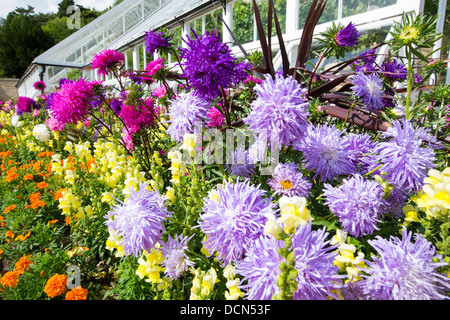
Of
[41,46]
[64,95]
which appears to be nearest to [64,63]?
[64,95]

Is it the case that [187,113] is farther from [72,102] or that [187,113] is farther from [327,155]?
[72,102]

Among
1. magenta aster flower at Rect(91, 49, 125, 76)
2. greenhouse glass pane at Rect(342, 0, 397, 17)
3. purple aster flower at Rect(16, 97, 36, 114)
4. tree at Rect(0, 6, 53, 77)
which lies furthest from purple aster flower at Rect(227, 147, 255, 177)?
tree at Rect(0, 6, 53, 77)

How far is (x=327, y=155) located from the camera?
923 mm

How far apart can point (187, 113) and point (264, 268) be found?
0.66m

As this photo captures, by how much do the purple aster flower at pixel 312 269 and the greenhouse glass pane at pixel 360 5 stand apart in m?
3.48

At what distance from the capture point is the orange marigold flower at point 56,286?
1.34 m

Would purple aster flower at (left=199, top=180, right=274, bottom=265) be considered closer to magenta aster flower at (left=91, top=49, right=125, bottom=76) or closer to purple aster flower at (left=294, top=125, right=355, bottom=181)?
purple aster flower at (left=294, top=125, right=355, bottom=181)

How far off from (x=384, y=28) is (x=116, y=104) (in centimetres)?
304

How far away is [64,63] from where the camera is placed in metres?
14.7

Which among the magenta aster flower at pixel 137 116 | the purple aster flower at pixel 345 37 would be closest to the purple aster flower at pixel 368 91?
the purple aster flower at pixel 345 37

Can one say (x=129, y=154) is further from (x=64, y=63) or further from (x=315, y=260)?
(x=64, y=63)

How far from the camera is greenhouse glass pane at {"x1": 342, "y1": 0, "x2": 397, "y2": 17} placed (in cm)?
313

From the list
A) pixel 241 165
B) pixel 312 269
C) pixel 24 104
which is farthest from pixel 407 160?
pixel 24 104

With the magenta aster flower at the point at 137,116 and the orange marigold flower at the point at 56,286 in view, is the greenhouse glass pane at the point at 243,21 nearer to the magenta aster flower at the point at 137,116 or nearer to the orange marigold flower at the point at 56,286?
the magenta aster flower at the point at 137,116
